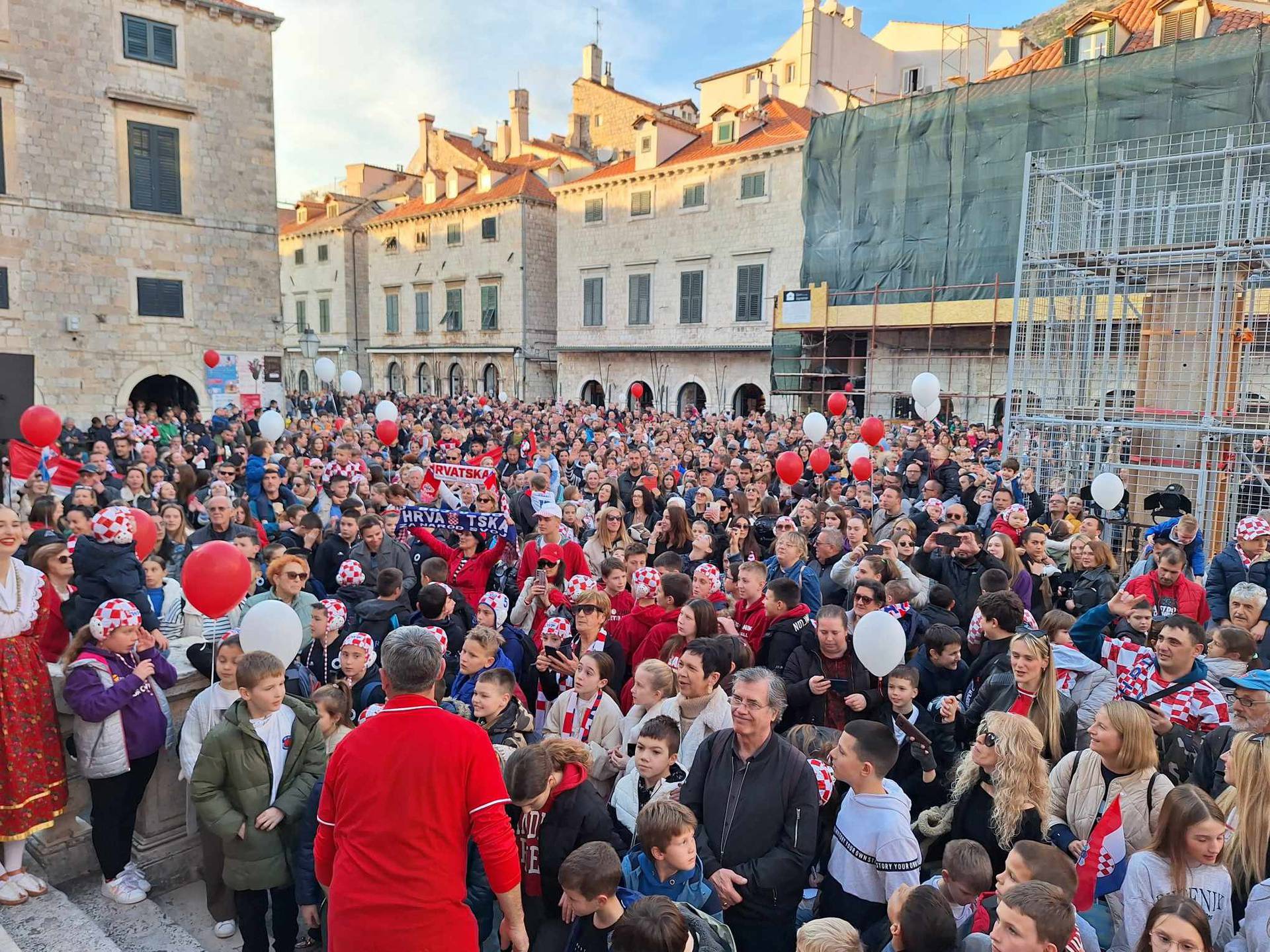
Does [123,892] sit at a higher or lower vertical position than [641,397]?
lower

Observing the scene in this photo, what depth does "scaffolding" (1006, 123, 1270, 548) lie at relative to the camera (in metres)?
9.80

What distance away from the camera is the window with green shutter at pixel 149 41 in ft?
65.2

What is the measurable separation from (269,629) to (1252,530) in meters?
6.71

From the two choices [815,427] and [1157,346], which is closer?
[1157,346]

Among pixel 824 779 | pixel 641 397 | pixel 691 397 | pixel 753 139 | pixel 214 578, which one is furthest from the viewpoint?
pixel 641 397

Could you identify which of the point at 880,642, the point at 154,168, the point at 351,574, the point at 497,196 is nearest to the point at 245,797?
the point at 351,574

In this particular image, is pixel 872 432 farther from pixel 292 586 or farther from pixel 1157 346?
pixel 292 586

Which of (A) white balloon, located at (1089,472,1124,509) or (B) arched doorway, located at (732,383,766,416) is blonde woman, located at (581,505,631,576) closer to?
(A) white balloon, located at (1089,472,1124,509)

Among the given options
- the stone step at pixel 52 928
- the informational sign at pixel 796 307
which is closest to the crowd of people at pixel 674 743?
the stone step at pixel 52 928

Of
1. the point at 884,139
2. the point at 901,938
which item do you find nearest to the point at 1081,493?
the point at 901,938

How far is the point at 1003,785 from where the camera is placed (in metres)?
3.33

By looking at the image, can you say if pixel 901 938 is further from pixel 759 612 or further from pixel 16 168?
pixel 16 168

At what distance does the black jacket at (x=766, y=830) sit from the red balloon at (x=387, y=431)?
10740 millimetres

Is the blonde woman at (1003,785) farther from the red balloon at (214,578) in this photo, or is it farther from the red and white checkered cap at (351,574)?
the red and white checkered cap at (351,574)
